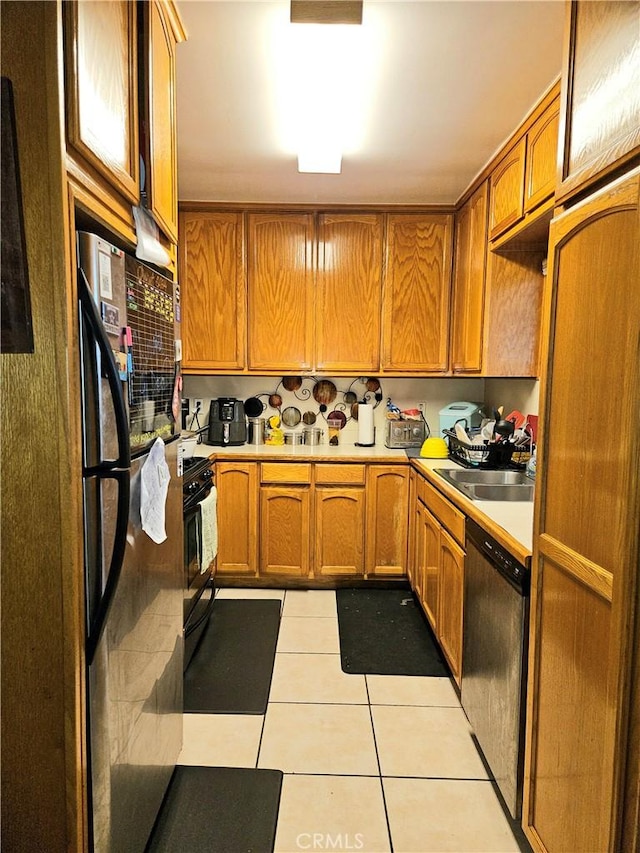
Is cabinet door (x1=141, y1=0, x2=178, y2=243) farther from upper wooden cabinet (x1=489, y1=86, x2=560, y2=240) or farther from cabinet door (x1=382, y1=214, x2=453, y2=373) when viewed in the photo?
cabinet door (x1=382, y1=214, x2=453, y2=373)

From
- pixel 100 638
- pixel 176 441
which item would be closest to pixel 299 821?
pixel 100 638

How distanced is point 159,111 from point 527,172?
1.63 m

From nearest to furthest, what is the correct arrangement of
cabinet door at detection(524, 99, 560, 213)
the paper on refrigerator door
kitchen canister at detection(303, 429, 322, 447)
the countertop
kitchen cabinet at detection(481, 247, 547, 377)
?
A: the paper on refrigerator door → the countertop → cabinet door at detection(524, 99, 560, 213) → kitchen cabinet at detection(481, 247, 547, 377) → kitchen canister at detection(303, 429, 322, 447)

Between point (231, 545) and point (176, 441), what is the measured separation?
5.97 ft

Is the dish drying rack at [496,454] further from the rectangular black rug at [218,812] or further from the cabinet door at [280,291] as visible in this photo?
the rectangular black rug at [218,812]

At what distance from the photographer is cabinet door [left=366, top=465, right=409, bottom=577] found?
10.6ft

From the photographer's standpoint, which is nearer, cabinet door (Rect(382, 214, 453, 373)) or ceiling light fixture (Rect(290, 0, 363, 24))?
ceiling light fixture (Rect(290, 0, 363, 24))

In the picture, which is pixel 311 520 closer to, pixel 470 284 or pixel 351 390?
pixel 351 390

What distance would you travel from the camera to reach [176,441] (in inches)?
63.6

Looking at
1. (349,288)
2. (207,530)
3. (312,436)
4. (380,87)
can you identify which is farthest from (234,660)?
(380,87)

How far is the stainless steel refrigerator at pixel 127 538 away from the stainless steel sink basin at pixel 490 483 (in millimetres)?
1292

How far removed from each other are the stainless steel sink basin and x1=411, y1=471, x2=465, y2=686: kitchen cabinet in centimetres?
11

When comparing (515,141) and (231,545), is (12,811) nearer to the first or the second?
(231,545)

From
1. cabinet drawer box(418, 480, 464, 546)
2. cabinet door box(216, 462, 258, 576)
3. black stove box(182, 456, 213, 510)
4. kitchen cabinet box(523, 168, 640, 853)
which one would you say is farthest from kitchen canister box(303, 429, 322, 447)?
kitchen cabinet box(523, 168, 640, 853)
